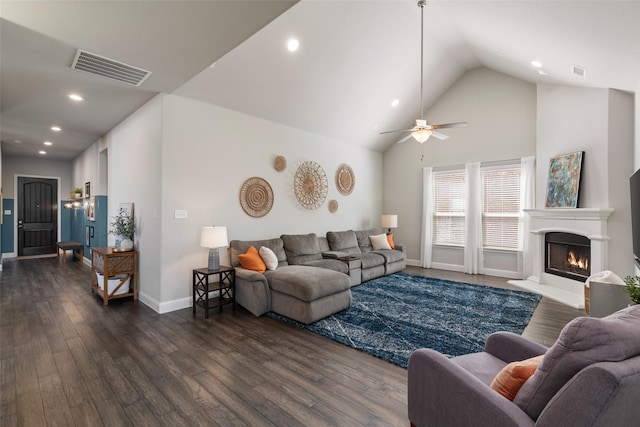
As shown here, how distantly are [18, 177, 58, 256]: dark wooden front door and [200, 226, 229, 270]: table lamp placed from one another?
8.01m

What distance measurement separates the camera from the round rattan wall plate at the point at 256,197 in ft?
15.6

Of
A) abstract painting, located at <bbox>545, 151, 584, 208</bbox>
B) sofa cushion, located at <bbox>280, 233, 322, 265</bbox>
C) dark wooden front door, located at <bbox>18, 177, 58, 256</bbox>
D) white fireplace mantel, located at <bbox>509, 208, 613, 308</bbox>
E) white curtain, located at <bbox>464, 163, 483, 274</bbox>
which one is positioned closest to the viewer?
white fireplace mantel, located at <bbox>509, 208, 613, 308</bbox>

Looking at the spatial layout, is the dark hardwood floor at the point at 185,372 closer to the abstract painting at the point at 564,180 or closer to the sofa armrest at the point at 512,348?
the sofa armrest at the point at 512,348

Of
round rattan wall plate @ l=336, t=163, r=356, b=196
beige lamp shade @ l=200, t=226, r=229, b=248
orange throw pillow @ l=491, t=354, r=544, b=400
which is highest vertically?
round rattan wall plate @ l=336, t=163, r=356, b=196

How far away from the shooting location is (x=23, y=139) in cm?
617

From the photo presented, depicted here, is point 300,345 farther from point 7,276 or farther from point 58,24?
point 7,276

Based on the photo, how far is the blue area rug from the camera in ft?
9.70

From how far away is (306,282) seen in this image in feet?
11.4

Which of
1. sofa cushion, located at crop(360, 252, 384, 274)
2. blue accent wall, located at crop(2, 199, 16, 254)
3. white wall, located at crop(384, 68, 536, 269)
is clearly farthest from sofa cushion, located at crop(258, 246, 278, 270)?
blue accent wall, located at crop(2, 199, 16, 254)

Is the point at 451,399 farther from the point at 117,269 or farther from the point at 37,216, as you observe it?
the point at 37,216

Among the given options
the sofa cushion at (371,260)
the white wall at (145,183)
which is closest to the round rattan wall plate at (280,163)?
the white wall at (145,183)

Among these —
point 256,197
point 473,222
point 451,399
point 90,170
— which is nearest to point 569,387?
point 451,399

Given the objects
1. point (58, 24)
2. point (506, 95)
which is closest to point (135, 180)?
point (58, 24)

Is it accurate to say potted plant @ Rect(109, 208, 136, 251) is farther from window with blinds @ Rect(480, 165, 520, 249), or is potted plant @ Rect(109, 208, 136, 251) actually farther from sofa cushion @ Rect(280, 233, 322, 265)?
window with blinds @ Rect(480, 165, 520, 249)
